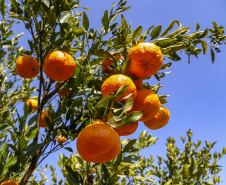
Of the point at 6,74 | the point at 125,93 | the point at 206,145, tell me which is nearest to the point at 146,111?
the point at 125,93

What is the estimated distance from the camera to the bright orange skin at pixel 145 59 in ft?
3.91

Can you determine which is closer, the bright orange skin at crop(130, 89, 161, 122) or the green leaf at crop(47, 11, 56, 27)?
the bright orange skin at crop(130, 89, 161, 122)

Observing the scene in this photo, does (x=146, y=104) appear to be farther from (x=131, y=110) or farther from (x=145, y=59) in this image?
(x=145, y=59)

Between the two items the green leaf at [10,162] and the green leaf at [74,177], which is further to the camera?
the green leaf at [74,177]

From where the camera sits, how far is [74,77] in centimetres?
155

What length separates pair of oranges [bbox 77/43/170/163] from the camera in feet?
3.19

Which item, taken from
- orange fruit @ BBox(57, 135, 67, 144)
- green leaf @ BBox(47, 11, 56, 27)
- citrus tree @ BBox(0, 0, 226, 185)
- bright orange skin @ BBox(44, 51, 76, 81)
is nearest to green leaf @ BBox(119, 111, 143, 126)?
citrus tree @ BBox(0, 0, 226, 185)

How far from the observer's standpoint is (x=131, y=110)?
3.87 ft

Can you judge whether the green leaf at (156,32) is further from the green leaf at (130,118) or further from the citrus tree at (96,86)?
the green leaf at (130,118)

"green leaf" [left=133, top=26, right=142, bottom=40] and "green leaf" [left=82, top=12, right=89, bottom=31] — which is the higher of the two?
"green leaf" [left=82, top=12, right=89, bottom=31]

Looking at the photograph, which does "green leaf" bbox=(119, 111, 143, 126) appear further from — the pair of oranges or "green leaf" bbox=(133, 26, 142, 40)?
"green leaf" bbox=(133, 26, 142, 40)

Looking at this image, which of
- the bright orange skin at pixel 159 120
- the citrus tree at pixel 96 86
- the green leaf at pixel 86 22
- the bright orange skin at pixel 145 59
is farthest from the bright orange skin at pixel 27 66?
the bright orange skin at pixel 159 120

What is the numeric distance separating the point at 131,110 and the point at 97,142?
12.0 inches

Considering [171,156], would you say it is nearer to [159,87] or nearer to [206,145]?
[206,145]
